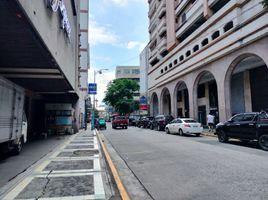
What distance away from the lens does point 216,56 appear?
23.1m

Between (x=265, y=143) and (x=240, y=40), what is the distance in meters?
11.4

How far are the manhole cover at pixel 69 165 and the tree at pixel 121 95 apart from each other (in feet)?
168

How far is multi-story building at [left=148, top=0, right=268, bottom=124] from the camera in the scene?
1919 cm

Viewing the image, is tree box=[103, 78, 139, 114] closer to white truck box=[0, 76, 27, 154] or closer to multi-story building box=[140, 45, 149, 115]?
multi-story building box=[140, 45, 149, 115]

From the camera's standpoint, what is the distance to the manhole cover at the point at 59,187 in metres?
5.25

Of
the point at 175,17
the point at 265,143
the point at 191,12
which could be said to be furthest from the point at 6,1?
the point at 175,17

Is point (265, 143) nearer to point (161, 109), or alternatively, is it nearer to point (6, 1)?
point (6, 1)

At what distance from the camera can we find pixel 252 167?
24.4 feet

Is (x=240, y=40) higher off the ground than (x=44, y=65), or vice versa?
(x=240, y=40)

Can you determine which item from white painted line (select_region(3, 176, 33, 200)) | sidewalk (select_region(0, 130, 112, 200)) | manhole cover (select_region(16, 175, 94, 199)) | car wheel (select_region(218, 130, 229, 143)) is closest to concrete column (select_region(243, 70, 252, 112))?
car wheel (select_region(218, 130, 229, 143))

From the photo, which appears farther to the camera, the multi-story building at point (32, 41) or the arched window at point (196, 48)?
the arched window at point (196, 48)

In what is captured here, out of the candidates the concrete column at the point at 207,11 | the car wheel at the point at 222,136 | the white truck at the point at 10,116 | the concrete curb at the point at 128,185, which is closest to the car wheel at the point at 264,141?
the car wheel at the point at 222,136

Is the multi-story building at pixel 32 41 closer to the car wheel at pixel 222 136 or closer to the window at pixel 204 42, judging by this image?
the car wheel at pixel 222 136

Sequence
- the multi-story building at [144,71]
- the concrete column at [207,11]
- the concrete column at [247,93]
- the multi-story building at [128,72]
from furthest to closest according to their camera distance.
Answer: the multi-story building at [128,72]
the multi-story building at [144,71]
the concrete column at [207,11]
the concrete column at [247,93]
